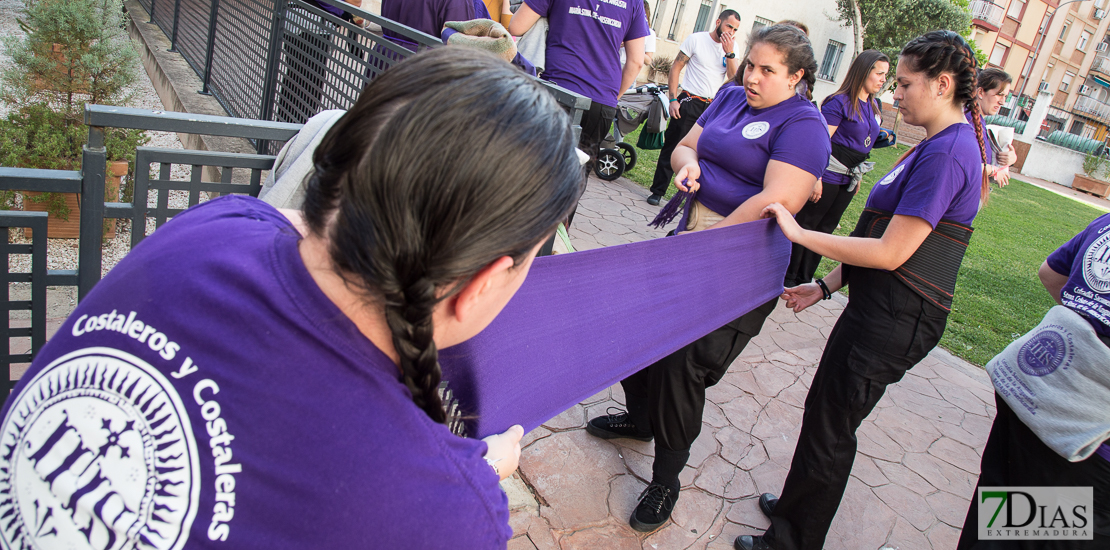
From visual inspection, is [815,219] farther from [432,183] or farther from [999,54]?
[999,54]

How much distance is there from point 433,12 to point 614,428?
2587mm

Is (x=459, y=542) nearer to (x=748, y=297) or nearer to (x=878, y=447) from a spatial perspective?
(x=748, y=297)

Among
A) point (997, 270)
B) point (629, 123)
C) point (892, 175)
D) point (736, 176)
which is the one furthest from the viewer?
point (997, 270)

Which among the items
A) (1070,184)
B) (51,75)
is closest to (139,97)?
(51,75)

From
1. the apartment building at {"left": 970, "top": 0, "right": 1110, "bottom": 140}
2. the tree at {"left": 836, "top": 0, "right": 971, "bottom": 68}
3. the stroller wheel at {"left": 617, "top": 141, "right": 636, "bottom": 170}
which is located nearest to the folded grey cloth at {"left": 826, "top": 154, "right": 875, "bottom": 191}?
the stroller wheel at {"left": 617, "top": 141, "right": 636, "bottom": 170}

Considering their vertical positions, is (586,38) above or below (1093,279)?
above

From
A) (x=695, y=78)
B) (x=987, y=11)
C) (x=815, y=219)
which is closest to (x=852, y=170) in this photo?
(x=815, y=219)

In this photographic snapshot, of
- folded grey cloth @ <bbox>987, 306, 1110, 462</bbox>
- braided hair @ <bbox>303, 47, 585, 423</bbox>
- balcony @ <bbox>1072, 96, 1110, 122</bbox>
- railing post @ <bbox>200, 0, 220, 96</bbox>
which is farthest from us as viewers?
balcony @ <bbox>1072, 96, 1110, 122</bbox>

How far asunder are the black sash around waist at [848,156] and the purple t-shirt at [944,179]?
3475 mm

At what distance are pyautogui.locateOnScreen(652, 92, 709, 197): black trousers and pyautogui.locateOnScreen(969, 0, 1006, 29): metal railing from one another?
39967mm

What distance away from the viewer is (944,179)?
2.24m

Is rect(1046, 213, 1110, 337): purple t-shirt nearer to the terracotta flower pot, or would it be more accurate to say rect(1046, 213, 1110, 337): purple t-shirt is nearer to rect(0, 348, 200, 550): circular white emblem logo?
rect(0, 348, 200, 550): circular white emblem logo

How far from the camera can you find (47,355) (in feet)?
2.74

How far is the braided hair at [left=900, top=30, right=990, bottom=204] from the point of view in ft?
7.70
